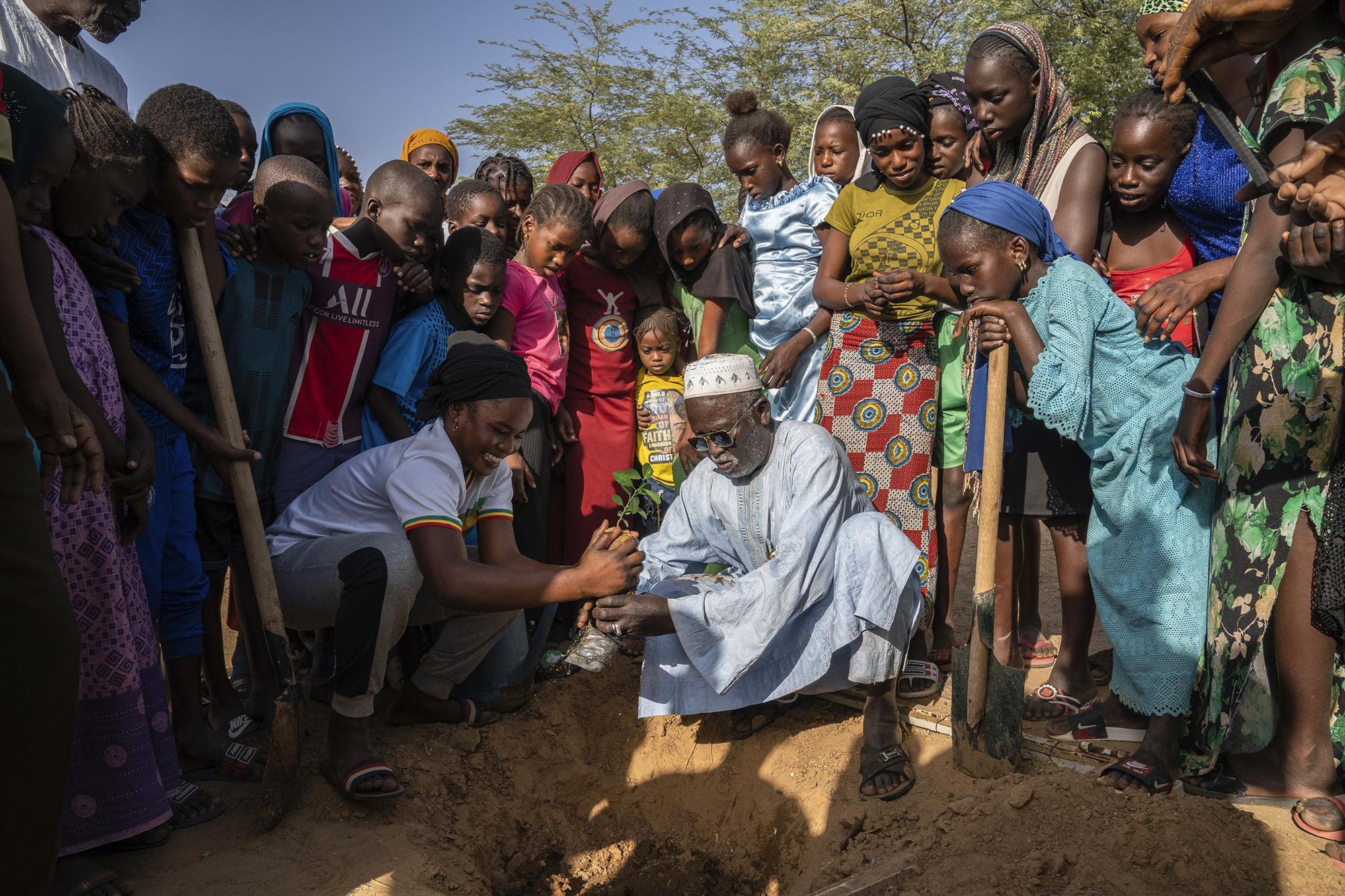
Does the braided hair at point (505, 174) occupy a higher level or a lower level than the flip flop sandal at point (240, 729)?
higher

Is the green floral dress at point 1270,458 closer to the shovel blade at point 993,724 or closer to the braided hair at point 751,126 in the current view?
the shovel blade at point 993,724

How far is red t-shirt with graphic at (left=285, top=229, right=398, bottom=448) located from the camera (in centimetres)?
373

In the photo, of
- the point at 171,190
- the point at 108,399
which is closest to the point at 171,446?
the point at 108,399

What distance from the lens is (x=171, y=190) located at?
3156 millimetres

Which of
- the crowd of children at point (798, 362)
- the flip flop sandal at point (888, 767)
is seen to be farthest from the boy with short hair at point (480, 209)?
the flip flop sandal at point (888, 767)

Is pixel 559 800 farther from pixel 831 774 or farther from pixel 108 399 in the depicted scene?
pixel 108 399

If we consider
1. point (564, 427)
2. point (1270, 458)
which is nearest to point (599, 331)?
point (564, 427)

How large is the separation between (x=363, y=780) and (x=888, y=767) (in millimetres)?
1770

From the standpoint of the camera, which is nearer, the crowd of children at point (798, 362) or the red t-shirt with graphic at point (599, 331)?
the crowd of children at point (798, 362)

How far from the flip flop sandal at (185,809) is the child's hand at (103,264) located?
1664mm

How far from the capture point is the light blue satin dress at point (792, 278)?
445 centimetres

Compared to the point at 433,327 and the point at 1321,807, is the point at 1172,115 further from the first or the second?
the point at 433,327

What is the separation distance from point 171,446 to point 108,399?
46cm

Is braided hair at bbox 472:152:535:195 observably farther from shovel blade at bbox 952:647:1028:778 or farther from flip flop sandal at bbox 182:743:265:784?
shovel blade at bbox 952:647:1028:778
